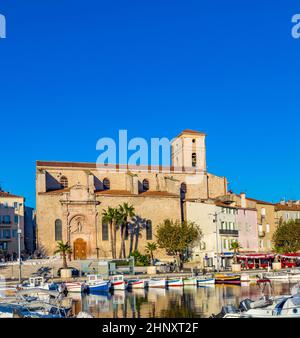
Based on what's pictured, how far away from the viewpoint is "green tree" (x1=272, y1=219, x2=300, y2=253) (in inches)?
2537

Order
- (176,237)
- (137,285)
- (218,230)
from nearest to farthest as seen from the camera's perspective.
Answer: (137,285) < (176,237) < (218,230)

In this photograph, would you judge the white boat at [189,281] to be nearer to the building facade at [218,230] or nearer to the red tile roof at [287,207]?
the building facade at [218,230]

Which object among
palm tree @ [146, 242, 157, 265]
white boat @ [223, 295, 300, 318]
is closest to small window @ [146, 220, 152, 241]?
palm tree @ [146, 242, 157, 265]

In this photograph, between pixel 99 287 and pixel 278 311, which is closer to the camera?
pixel 278 311

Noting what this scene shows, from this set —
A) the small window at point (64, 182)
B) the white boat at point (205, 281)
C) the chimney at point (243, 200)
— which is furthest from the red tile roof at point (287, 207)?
the white boat at point (205, 281)

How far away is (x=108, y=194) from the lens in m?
60.2

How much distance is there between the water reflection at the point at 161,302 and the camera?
82.1 feet

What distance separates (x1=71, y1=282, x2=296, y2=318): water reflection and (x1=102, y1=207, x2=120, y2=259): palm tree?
58.1 ft

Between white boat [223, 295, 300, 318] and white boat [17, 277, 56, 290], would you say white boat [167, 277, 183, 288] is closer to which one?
white boat [17, 277, 56, 290]

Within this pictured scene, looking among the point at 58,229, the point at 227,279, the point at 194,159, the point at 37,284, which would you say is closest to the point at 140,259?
the point at 58,229

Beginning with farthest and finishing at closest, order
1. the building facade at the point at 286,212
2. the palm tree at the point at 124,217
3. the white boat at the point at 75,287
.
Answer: the building facade at the point at 286,212, the palm tree at the point at 124,217, the white boat at the point at 75,287

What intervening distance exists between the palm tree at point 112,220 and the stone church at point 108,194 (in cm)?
69

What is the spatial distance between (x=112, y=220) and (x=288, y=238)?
22.9m

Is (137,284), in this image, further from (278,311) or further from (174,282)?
(278,311)
